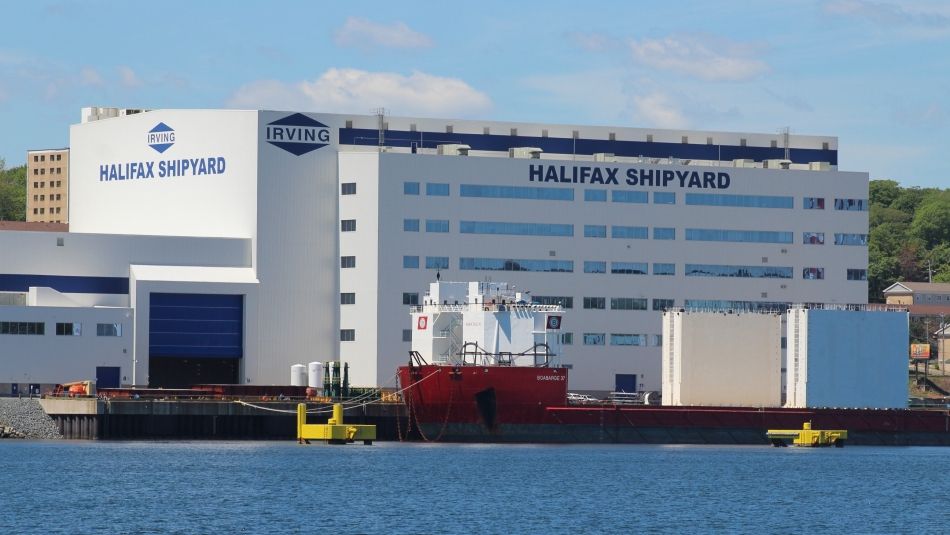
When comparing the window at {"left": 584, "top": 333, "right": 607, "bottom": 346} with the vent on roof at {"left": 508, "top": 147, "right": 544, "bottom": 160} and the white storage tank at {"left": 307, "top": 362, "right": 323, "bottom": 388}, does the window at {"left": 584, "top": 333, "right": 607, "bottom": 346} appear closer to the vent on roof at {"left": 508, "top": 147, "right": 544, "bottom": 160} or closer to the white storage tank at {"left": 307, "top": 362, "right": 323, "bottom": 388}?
the vent on roof at {"left": 508, "top": 147, "right": 544, "bottom": 160}

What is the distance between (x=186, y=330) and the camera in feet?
384

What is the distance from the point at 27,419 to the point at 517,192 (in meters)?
33.7

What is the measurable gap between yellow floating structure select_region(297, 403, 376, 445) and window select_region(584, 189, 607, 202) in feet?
83.1

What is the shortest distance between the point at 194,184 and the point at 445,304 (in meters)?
23.2

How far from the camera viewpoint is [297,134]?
121188 millimetres

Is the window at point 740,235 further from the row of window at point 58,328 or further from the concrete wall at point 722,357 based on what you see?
the row of window at point 58,328

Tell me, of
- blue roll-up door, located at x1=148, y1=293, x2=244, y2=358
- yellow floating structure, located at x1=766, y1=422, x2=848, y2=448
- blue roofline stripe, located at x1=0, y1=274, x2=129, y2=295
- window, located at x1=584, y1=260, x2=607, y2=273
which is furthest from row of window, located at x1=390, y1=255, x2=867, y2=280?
yellow floating structure, located at x1=766, y1=422, x2=848, y2=448

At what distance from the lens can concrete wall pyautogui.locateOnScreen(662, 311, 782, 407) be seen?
112 metres

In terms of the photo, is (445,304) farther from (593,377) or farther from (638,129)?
(638,129)

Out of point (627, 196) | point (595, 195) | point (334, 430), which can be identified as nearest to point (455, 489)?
point (334, 430)

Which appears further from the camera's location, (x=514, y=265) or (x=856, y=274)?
(x=856, y=274)

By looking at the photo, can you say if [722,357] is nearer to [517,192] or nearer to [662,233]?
[662,233]

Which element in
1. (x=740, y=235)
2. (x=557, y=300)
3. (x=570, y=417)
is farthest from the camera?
(x=740, y=235)

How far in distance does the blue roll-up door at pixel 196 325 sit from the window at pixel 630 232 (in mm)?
23708
